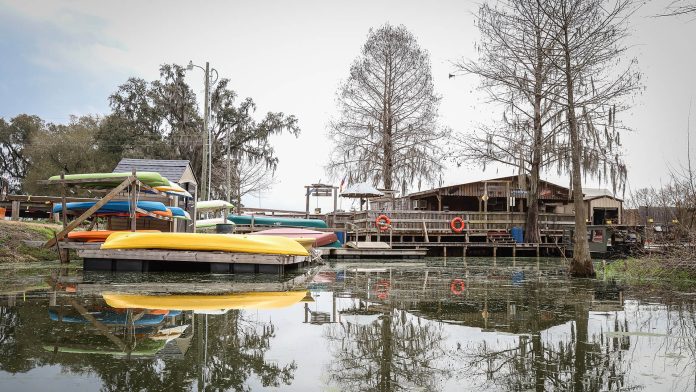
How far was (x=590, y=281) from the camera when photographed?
10.1m

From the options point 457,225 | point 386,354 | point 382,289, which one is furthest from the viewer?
point 457,225

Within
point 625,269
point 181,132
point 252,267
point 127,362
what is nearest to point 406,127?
point 181,132

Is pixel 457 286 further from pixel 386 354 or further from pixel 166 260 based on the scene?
pixel 166 260

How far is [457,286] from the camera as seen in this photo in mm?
9070

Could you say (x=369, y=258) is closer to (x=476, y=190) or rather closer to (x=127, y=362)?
(x=476, y=190)

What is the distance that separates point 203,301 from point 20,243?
9.36 meters

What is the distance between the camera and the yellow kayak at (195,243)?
10.4m

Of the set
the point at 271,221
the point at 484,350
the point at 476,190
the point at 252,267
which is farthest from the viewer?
the point at 476,190

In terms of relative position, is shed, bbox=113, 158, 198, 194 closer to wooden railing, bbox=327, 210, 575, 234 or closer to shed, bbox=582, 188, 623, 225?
wooden railing, bbox=327, 210, 575, 234

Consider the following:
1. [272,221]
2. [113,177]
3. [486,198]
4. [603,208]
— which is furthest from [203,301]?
[603,208]

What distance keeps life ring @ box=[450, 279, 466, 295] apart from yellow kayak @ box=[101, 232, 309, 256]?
3608mm

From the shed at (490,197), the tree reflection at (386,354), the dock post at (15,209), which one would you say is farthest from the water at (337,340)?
the shed at (490,197)

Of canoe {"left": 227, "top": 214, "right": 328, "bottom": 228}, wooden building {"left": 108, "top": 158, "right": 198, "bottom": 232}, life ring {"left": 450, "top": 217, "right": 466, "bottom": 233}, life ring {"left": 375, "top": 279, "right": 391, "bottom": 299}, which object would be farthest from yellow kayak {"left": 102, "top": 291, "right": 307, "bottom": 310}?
life ring {"left": 450, "top": 217, "right": 466, "bottom": 233}

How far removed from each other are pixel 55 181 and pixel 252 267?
200 inches
